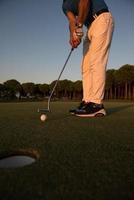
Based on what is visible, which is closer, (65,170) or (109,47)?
(65,170)

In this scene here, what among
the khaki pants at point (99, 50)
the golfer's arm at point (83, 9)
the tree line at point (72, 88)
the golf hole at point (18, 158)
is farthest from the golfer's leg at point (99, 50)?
the tree line at point (72, 88)

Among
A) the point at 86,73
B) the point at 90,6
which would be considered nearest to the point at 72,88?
the point at 86,73

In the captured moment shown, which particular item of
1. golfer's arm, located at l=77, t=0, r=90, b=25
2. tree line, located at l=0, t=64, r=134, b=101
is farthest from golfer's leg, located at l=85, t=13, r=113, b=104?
tree line, located at l=0, t=64, r=134, b=101

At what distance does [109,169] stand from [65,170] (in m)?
0.24

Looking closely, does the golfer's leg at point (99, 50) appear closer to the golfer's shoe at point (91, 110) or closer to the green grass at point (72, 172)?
the golfer's shoe at point (91, 110)

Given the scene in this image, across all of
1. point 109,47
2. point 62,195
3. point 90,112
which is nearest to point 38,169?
point 62,195

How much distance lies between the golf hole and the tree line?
38139 mm

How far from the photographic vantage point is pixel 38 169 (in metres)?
1.52

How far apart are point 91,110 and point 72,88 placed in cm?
→ 7437

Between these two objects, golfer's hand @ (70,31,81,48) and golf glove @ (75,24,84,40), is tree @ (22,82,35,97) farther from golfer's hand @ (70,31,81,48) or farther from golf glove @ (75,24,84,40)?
golf glove @ (75,24,84,40)

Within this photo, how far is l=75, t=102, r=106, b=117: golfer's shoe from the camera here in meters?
4.70

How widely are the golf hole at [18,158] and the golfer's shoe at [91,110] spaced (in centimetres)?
279

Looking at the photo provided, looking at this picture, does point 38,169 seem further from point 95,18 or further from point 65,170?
point 95,18

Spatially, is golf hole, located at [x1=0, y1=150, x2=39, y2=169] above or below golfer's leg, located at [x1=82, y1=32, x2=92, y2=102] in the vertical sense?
below
